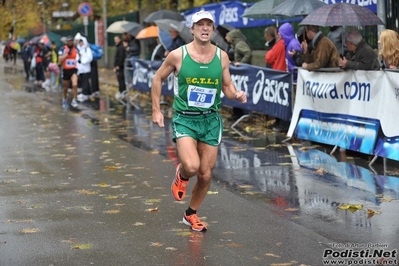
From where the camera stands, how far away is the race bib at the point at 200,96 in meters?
7.89

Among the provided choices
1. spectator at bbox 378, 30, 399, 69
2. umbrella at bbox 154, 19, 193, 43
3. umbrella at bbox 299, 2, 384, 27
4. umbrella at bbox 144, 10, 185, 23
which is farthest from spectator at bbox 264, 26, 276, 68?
umbrella at bbox 144, 10, 185, 23

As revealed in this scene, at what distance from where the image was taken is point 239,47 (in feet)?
59.7

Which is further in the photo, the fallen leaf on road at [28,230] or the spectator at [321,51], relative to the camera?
the spectator at [321,51]

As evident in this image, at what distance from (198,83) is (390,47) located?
5.02m

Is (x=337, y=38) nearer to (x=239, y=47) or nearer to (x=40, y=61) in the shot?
(x=239, y=47)

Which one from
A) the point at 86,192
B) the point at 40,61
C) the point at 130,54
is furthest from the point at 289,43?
the point at 40,61

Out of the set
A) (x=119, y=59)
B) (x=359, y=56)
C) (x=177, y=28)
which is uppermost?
(x=359, y=56)

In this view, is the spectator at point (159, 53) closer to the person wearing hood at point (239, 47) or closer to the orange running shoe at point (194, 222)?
the person wearing hood at point (239, 47)

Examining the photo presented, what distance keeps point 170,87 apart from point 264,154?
33.1ft

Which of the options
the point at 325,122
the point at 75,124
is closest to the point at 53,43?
the point at 75,124

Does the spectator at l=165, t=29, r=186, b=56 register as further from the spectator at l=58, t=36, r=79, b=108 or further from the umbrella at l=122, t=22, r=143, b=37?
the umbrella at l=122, t=22, r=143, b=37

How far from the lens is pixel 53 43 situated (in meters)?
35.9

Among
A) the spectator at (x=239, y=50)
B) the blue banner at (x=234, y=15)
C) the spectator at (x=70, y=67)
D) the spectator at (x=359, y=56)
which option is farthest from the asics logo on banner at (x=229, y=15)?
the spectator at (x=359, y=56)

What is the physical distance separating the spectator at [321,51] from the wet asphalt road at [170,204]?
138 centimetres
